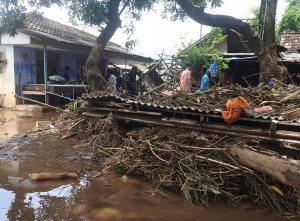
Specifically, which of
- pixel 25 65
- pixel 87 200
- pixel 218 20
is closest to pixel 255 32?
pixel 218 20

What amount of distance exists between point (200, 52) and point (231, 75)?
228cm

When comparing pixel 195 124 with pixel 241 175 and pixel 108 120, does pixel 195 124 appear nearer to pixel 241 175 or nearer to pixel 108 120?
pixel 241 175

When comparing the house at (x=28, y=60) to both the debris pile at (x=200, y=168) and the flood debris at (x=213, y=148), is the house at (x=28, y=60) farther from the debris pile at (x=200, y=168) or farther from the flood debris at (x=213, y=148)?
the debris pile at (x=200, y=168)

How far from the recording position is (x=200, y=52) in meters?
14.9

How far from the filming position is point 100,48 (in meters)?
11.9

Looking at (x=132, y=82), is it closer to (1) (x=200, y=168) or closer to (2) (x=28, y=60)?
(2) (x=28, y=60)

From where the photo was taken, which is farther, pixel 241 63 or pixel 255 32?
pixel 241 63

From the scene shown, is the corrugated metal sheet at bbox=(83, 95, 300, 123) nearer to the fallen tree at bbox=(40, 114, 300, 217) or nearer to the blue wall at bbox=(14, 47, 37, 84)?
the fallen tree at bbox=(40, 114, 300, 217)

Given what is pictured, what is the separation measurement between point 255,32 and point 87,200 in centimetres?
759

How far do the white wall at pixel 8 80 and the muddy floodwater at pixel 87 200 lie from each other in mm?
8650

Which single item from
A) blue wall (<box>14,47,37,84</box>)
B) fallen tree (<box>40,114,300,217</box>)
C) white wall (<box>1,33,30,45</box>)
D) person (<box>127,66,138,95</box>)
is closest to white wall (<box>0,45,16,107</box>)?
blue wall (<box>14,47,37,84</box>)

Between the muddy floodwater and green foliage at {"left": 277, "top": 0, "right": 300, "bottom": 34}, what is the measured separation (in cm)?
1999

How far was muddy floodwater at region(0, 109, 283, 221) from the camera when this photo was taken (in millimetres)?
4824

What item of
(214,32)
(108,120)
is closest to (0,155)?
(108,120)
